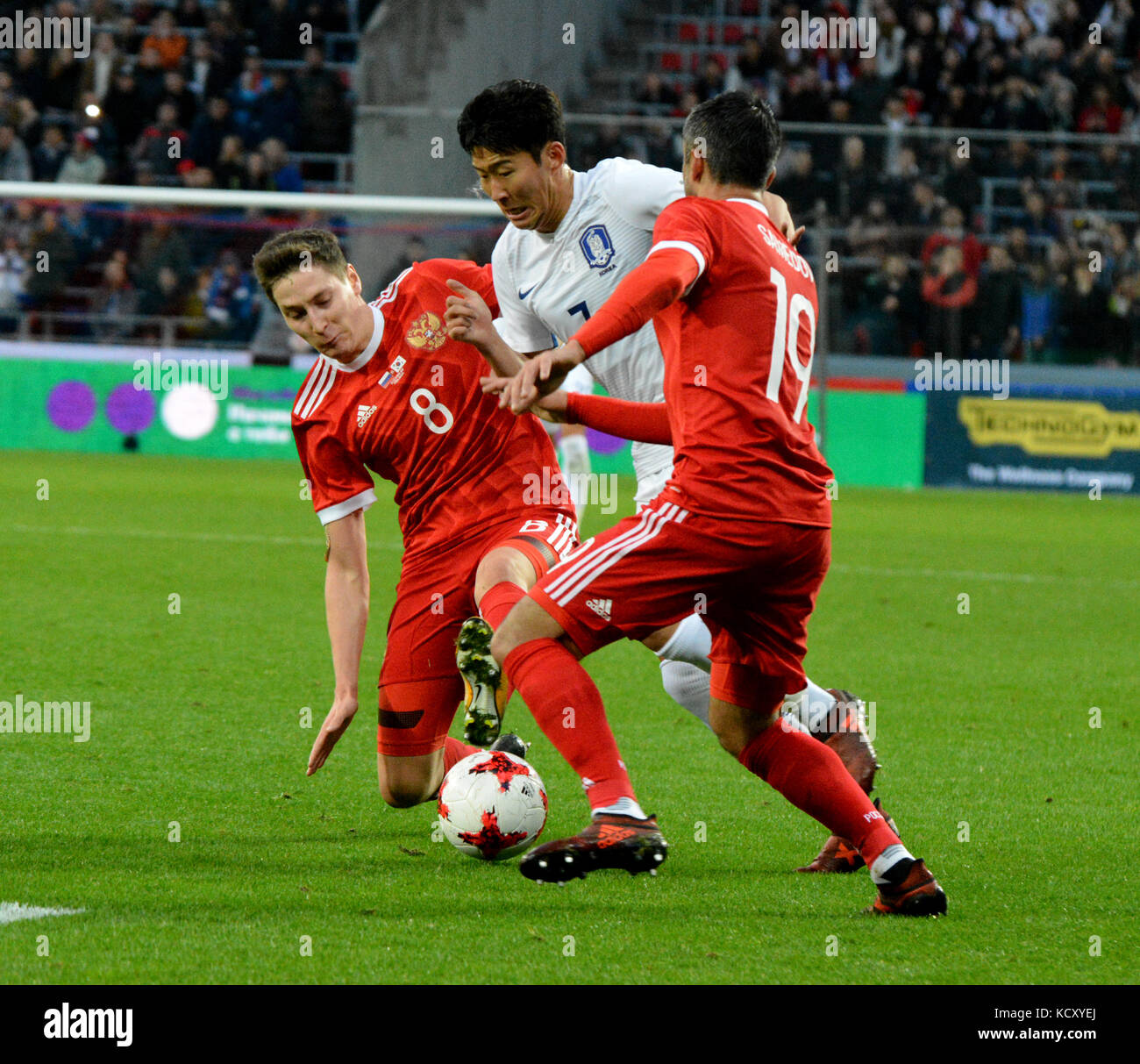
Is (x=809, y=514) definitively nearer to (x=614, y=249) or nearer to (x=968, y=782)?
(x=614, y=249)

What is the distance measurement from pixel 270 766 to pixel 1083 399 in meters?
13.5

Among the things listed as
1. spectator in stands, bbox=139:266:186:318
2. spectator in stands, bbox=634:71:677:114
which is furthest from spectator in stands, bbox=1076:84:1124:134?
spectator in stands, bbox=139:266:186:318

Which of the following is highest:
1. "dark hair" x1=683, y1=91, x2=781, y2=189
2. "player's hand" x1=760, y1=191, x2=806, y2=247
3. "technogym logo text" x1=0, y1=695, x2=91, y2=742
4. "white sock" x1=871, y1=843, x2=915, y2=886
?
"dark hair" x1=683, y1=91, x2=781, y2=189

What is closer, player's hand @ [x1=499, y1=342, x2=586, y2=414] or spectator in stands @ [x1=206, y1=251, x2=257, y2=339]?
player's hand @ [x1=499, y1=342, x2=586, y2=414]

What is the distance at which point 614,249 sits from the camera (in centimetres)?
483

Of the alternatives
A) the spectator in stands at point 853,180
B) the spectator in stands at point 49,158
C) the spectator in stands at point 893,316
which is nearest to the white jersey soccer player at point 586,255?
the spectator in stands at point 893,316

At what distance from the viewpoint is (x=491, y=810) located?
4.51 m

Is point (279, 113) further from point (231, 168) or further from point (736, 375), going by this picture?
point (736, 375)

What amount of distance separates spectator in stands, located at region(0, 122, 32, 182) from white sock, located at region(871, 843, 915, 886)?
19.5m

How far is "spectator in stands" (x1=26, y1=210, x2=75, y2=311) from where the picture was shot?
19141 mm

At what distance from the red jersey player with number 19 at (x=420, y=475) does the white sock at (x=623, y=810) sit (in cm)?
132

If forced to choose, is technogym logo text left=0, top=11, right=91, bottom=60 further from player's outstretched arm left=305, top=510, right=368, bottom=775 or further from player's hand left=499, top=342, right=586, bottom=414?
player's hand left=499, top=342, right=586, bottom=414

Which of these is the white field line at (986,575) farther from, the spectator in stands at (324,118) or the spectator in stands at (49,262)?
Answer: the spectator in stands at (324,118)

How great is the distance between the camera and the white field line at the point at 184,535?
40.5 feet
